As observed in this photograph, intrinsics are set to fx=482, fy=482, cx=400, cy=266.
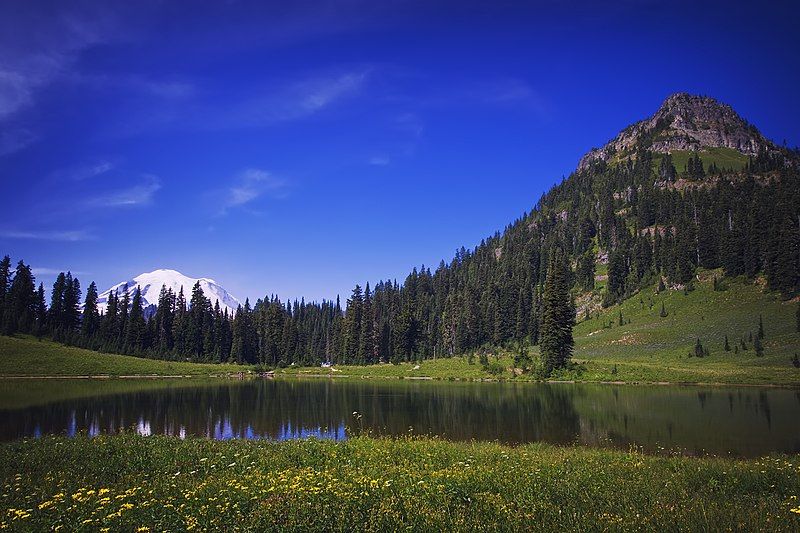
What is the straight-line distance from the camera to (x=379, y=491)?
528 inches

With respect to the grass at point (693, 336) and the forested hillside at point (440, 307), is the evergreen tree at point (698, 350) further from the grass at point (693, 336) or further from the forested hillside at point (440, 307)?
the forested hillside at point (440, 307)

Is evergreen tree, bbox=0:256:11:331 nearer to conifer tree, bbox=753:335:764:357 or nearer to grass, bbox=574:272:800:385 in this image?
grass, bbox=574:272:800:385

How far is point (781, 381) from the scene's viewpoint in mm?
68750

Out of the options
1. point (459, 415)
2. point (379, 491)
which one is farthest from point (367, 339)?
→ point (379, 491)

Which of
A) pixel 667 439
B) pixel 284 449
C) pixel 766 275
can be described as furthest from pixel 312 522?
pixel 766 275

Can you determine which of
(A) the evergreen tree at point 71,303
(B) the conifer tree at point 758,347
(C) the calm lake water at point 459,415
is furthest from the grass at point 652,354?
(A) the evergreen tree at point 71,303

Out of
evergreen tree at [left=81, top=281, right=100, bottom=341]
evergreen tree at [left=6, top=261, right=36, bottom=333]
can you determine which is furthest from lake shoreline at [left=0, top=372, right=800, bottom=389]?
evergreen tree at [left=81, top=281, right=100, bottom=341]

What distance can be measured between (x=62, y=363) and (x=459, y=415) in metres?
88.4

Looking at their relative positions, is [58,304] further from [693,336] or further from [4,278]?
[693,336]

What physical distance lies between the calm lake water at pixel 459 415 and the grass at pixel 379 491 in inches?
438

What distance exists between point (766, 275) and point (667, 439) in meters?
112

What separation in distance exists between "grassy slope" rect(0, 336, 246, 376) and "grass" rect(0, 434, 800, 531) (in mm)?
83944

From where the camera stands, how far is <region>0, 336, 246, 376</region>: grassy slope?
3519 inches

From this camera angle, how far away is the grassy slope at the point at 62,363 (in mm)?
89375
